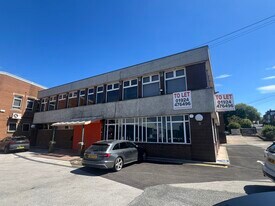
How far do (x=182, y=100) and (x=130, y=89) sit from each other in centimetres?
520

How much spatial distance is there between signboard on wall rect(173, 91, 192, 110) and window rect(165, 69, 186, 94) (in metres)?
0.64

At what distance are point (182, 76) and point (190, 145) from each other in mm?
5187

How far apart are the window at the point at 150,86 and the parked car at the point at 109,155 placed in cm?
534

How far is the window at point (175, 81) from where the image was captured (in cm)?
1253

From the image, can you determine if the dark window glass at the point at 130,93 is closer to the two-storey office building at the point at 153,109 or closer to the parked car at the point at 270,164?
the two-storey office building at the point at 153,109

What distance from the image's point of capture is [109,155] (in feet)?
27.1

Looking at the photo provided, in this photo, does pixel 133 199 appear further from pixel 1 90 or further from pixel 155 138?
pixel 1 90

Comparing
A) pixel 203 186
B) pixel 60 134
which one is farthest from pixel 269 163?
pixel 60 134

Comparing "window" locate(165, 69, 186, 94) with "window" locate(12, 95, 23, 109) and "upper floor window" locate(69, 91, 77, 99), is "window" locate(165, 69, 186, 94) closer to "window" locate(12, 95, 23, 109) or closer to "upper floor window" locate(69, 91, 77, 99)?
"upper floor window" locate(69, 91, 77, 99)

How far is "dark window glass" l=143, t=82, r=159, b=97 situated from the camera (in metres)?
13.7

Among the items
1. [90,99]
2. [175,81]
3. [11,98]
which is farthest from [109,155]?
[11,98]

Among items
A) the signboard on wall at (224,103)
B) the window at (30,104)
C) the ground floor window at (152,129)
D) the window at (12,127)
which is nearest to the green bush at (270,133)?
the signboard on wall at (224,103)

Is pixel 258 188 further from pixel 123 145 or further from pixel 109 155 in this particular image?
pixel 123 145

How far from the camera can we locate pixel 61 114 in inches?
766
